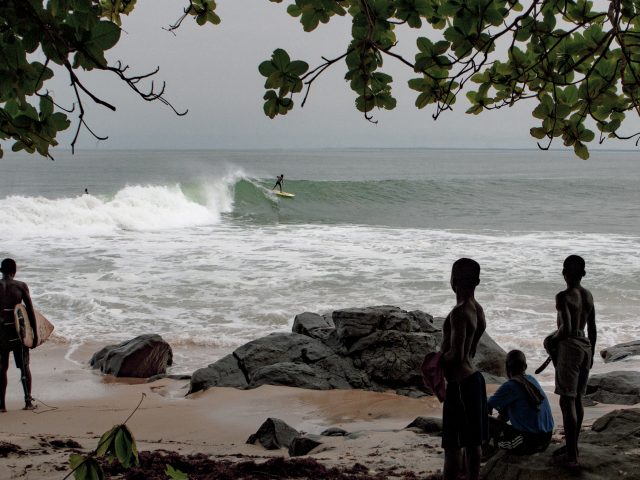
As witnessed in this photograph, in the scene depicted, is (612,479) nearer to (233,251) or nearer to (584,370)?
(584,370)

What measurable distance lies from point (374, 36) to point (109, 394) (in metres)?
6.27

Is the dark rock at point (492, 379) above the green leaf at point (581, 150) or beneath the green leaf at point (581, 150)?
beneath

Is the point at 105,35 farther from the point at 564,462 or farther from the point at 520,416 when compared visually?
the point at 564,462

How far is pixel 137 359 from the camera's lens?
8805mm

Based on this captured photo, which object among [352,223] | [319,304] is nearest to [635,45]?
[319,304]

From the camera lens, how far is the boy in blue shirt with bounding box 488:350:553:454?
4.10m

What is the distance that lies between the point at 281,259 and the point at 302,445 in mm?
12380

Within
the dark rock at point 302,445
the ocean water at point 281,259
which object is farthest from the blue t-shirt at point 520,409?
the ocean water at point 281,259

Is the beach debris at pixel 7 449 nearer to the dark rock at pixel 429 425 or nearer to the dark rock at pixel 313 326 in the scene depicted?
the dark rock at pixel 429 425

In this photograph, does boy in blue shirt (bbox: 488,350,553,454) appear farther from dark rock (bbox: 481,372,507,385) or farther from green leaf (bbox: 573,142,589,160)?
dark rock (bbox: 481,372,507,385)

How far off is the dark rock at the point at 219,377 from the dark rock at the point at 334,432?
204 centimetres

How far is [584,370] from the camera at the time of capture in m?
4.27

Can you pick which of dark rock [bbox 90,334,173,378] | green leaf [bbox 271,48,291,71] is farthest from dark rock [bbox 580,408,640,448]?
dark rock [bbox 90,334,173,378]

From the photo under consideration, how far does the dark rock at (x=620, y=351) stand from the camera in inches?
363
